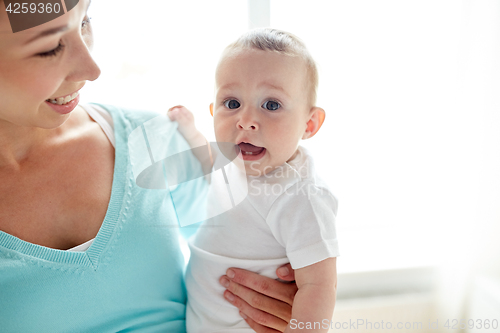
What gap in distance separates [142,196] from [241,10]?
2.43 feet

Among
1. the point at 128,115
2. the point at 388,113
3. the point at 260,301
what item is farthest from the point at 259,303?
the point at 388,113

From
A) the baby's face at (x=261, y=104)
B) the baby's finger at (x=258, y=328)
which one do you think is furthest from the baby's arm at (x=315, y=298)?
the baby's face at (x=261, y=104)

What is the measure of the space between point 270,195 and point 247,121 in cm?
17

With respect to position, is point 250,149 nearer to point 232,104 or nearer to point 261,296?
point 232,104

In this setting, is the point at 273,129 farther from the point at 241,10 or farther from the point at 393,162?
the point at 393,162

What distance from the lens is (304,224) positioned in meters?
0.80

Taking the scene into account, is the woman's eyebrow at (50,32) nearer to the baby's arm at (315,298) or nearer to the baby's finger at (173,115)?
the baby's finger at (173,115)

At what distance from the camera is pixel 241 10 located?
1.27 metres

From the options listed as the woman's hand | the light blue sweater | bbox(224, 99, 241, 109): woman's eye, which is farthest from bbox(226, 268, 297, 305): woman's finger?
bbox(224, 99, 241, 109): woman's eye

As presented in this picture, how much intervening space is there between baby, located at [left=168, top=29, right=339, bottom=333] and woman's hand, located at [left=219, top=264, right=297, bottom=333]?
0.07ft

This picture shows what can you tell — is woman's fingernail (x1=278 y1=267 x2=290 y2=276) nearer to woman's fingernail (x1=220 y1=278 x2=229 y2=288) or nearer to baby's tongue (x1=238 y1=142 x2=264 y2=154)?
woman's fingernail (x1=220 y1=278 x2=229 y2=288)

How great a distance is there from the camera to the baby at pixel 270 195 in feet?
2.60

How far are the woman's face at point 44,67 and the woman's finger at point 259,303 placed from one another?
20.7 inches

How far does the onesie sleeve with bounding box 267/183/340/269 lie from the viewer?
79 centimetres
